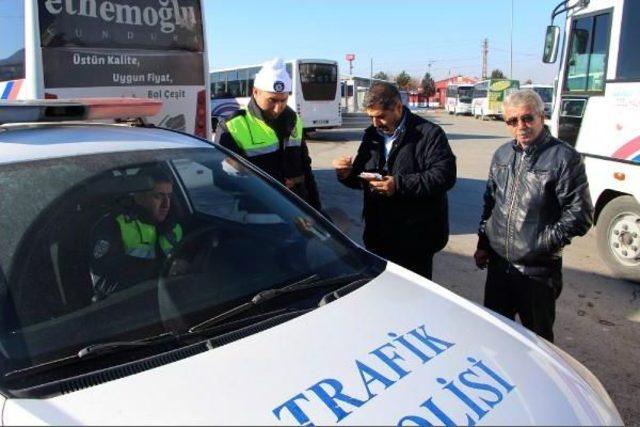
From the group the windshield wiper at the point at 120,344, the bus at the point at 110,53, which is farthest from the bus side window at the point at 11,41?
the windshield wiper at the point at 120,344

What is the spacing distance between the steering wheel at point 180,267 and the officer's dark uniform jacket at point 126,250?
0.03 metres

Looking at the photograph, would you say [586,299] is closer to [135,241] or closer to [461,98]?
[135,241]

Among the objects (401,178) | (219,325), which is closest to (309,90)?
(401,178)

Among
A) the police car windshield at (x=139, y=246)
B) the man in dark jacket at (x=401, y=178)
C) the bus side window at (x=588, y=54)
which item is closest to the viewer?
the police car windshield at (x=139, y=246)

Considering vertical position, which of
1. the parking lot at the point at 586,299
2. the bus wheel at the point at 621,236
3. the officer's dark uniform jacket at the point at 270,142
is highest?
the officer's dark uniform jacket at the point at 270,142

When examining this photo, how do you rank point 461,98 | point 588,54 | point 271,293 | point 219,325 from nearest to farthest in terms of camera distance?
point 219,325 → point 271,293 → point 588,54 → point 461,98

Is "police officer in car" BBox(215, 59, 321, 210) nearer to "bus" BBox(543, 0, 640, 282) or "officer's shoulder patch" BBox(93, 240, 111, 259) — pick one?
"officer's shoulder patch" BBox(93, 240, 111, 259)

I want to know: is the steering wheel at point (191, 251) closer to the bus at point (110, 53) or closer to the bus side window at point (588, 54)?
the bus at point (110, 53)

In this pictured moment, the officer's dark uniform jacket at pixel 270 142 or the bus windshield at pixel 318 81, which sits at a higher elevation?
the bus windshield at pixel 318 81

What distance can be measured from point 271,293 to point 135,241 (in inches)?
22.1

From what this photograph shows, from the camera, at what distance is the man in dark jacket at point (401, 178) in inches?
125

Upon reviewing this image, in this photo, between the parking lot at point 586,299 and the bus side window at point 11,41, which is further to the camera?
the bus side window at point 11,41

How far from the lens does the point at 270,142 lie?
3455mm

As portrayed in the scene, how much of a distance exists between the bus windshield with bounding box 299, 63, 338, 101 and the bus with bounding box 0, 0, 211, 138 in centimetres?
1375
